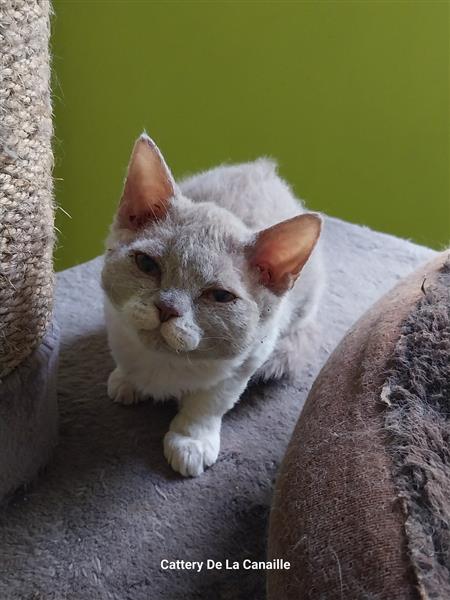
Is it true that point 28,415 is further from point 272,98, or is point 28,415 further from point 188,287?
point 272,98

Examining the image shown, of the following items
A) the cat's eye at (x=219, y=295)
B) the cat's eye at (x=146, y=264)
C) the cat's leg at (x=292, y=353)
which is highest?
the cat's eye at (x=146, y=264)

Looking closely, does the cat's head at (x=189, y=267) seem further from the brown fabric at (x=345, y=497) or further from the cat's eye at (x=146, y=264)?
the brown fabric at (x=345, y=497)

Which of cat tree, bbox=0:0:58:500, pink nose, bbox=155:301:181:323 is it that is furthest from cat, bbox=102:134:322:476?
cat tree, bbox=0:0:58:500

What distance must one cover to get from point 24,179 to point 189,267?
23cm

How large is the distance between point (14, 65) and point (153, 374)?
492 mm

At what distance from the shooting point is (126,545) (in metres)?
0.95

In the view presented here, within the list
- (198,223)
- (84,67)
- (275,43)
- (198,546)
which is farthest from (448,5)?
(198,546)

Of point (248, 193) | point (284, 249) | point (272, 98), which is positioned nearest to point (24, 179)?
point (284, 249)

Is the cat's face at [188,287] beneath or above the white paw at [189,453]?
above

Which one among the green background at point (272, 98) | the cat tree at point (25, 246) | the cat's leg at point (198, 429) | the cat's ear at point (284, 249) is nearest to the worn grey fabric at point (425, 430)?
the cat's ear at point (284, 249)

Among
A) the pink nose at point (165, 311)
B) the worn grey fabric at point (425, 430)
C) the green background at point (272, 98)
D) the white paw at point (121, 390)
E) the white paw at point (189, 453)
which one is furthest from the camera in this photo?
the green background at point (272, 98)

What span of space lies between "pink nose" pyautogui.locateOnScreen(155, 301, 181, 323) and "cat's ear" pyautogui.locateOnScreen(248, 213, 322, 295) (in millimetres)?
142

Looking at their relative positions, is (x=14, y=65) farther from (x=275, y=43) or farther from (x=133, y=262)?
(x=275, y=43)

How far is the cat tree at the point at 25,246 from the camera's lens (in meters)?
0.75
